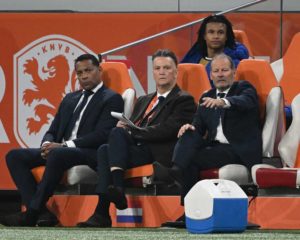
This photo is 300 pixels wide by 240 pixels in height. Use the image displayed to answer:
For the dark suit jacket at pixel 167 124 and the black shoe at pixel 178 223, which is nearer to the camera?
the black shoe at pixel 178 223

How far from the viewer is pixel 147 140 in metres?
7.40

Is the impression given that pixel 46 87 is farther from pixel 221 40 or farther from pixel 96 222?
pixel 96 222

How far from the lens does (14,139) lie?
9969 mm

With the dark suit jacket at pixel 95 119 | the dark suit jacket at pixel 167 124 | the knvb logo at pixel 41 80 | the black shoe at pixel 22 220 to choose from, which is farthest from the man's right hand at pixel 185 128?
the knvb logo at pixel 41 80

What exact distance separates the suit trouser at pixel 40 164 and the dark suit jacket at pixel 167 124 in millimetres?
482

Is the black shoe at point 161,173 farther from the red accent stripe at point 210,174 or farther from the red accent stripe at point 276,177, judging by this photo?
the red accent stripe at point 276,177

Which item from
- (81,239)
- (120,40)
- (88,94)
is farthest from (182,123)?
(120,40)

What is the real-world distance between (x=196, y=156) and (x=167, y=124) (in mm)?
376

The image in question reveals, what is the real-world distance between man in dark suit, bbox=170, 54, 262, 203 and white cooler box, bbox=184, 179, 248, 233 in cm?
62

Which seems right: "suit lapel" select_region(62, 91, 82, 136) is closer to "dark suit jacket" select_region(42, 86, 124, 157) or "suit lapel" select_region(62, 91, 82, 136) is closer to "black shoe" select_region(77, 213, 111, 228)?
"dark suit jacket" select_region(42, 86, 124, 157)

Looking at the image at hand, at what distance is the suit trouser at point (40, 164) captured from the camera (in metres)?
7.52

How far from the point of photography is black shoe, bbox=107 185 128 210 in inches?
280

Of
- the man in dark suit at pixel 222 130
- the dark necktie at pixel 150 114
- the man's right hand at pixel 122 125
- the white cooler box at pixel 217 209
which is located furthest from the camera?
the dark necktie at pixel 150 114

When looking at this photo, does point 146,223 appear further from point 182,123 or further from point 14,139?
point 14,139
